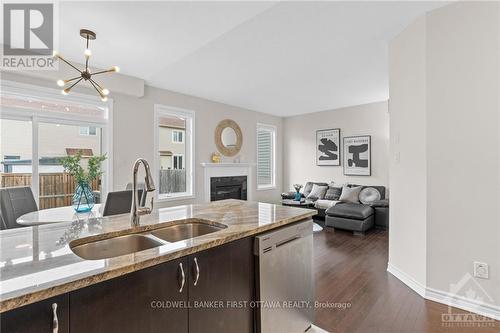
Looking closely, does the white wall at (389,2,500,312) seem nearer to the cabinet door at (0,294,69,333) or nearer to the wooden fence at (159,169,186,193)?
the cabinet door at (0,294,69,333)

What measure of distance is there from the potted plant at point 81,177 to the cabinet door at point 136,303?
2.04 m

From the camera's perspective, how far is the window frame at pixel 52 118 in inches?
129

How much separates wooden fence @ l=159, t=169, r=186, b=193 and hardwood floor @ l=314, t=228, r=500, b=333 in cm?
288

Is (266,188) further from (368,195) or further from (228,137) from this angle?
(368,195)

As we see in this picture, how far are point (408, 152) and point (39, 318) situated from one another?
3070 millimetres

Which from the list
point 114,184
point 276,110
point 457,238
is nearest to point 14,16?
point 114,184

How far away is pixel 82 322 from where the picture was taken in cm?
90

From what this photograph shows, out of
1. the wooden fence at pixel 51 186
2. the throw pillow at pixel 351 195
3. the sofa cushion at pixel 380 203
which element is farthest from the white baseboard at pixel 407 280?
the wooden fence at pixel 51 186

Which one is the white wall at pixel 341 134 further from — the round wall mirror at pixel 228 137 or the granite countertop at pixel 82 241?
the granite countertop at pixel 82 241

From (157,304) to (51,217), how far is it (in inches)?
81.5

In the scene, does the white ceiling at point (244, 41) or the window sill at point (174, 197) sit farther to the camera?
the window sill at point (174, 197)

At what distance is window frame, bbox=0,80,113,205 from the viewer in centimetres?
329

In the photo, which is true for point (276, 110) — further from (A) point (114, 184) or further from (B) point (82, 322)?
(B) point (82, 322)

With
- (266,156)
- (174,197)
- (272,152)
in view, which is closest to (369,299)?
(174,197)
